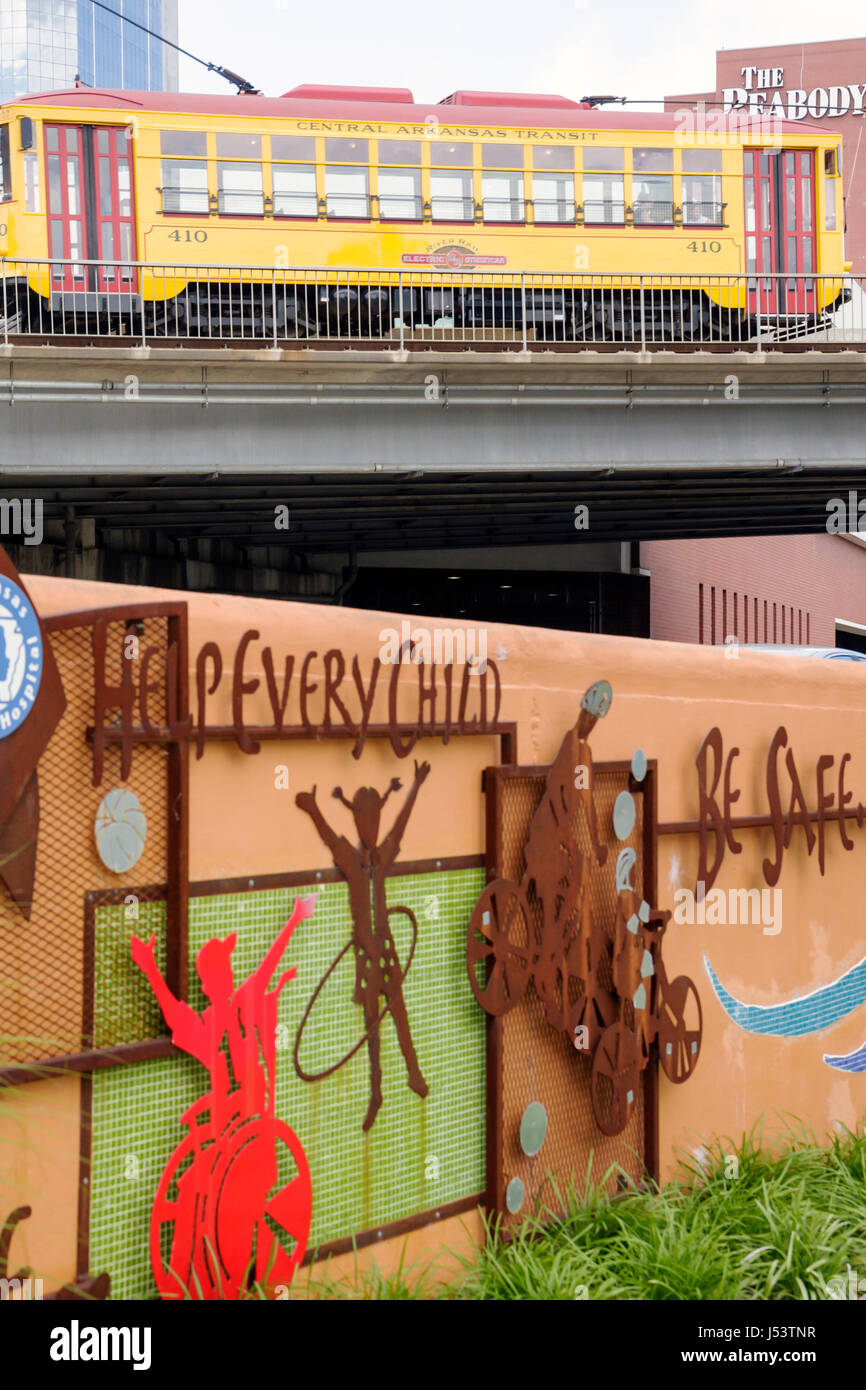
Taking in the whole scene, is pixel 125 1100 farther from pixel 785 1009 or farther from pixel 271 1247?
pixel 785 1009

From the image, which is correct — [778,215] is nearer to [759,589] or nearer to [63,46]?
[759,589]

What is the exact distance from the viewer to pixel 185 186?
21.0 metres

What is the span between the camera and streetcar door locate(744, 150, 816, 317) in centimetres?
2348

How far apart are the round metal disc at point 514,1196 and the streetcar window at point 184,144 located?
18.7 metres

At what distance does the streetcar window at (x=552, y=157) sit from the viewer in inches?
873

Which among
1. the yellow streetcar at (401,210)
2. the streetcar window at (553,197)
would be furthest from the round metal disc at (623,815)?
the streetcar window at (553,197)

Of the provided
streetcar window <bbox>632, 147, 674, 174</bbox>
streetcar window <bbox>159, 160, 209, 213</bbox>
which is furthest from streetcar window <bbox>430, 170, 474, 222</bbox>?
streetcar window <bbox>159, 160, 209, 213</bbox>

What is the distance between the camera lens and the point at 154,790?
491cm

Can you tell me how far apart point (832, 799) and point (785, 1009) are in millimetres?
1365

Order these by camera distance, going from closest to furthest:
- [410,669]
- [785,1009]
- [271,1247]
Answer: [271,1247]
[410,669]
[785,1009]

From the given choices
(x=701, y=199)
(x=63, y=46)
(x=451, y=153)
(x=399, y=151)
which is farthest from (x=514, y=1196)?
(x=63, y=46)

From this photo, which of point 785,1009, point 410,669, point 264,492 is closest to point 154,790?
point 410,669

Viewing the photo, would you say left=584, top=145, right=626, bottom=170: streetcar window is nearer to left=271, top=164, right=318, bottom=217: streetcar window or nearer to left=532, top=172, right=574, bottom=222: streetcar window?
left=532, top=172, right=574, bottom=222: streetcar window

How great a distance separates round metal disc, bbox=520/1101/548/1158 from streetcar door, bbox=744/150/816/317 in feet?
64.7
